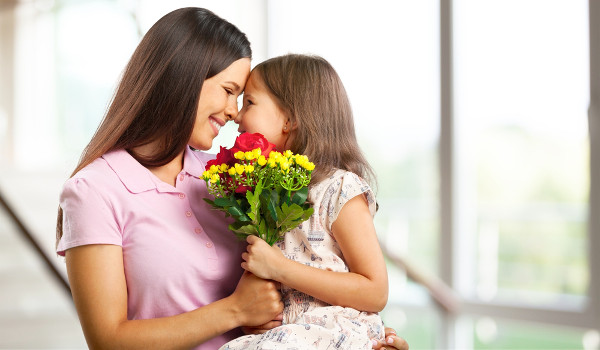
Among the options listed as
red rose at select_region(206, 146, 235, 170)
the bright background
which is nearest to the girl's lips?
red rose at select_region(206, 146, 235, 170)

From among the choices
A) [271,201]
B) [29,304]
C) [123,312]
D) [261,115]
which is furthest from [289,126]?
[29,304]

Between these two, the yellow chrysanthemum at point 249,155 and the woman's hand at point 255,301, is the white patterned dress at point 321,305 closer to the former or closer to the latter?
the woman's hand at point 255,301

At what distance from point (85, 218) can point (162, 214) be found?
0.76ft

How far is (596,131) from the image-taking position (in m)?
5.03

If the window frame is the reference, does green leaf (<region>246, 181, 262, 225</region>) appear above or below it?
above

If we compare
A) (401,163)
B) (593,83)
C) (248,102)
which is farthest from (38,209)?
(593,83)

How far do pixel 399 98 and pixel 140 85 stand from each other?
4.73 meters

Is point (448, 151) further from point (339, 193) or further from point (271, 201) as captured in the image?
point (271, 201)

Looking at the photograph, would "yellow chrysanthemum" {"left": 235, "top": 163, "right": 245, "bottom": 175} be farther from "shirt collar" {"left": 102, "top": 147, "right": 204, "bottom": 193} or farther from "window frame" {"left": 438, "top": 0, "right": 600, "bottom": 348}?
"window frame" {"left": 438, "top": 0, "right": 600, "bottom": 348}

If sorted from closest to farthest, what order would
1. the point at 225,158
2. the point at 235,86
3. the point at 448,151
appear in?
the point at 225,158
the point at 235,86
the point at 448,151

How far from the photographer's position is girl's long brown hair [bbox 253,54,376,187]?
2.05 m

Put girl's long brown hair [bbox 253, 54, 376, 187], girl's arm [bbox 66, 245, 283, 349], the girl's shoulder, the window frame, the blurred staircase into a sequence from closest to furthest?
girl's arm [bbox 66, 245, 283, 349]
the girl's shoulder
girl's long brown hair [bbox 253, 54, 376, 187]
the blurred staircase
the window frame

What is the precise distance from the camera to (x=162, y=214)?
1874 millimetres

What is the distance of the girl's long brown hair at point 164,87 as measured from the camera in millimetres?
1884
